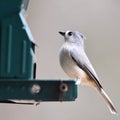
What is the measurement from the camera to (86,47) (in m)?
7.98

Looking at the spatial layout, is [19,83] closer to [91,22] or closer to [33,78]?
[33,78]

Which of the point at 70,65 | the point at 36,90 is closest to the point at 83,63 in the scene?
the point at 70,65

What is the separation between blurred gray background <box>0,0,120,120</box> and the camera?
7.79 metres

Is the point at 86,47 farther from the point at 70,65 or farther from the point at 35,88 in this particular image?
the point at 35,88

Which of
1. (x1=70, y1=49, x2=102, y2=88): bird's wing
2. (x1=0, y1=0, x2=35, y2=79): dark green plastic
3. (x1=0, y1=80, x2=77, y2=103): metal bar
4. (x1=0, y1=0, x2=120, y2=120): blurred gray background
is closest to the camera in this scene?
(x1=0, y1=80, x2=77, y2=103): metal bar

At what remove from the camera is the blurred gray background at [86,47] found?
7.79 meters

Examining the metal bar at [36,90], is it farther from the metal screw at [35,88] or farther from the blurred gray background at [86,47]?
the blurred gray background at [86,47]

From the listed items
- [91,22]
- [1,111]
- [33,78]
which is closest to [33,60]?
[33,78]

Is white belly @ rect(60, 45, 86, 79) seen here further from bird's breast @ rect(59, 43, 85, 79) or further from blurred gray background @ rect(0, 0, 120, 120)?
blurred gray background @ rect(0, 0, 120, 120)

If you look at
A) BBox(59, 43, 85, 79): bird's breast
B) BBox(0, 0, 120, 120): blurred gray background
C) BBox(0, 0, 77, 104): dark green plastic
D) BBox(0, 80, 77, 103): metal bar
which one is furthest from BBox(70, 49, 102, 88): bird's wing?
BBox(0, 0, 120, 120): blurred gray background

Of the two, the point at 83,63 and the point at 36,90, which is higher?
the point at 83,63

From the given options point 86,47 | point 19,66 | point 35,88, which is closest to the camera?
point 35,88

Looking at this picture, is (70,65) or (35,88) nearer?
(35,88)

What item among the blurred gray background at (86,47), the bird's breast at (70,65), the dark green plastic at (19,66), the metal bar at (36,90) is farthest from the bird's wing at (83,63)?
the blurred gray background at (86,47)
